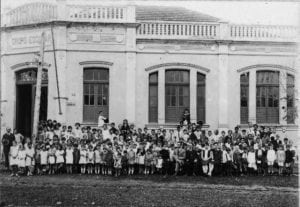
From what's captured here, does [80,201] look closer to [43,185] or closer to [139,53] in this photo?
[43,185]

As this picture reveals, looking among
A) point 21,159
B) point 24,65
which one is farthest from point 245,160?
point 24,65

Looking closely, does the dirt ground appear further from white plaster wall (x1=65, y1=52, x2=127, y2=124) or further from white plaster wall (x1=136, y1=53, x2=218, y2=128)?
white plaster wall (x1=136, y1=53, x2=218, y2=128)

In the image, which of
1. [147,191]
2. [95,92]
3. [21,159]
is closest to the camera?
[147,191]

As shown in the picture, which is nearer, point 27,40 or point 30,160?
point 30,160

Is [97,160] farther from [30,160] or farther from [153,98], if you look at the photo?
[153,98]

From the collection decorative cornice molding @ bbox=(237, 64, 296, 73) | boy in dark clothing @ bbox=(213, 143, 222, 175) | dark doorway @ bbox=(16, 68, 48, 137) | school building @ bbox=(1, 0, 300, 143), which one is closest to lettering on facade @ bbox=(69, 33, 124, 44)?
school building @ bbox=(1, 0, 300, 143)

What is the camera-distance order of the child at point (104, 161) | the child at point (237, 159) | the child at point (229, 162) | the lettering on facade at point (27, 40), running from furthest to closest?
the lettering on facade at point (27, 40), the child at point (237, 159), the child at point (229, 162), the child at point (104, 161)

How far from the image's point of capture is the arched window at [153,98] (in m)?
19.7

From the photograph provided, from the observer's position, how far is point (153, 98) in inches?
778

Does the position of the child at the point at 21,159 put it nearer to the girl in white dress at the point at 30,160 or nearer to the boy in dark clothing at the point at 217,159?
the girl in white dress at the point at 30,160

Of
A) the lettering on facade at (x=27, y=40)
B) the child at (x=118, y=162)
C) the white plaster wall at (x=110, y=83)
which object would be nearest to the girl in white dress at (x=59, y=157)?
the child at (x=118, y=162)

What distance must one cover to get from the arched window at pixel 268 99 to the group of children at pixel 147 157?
4.28 metres

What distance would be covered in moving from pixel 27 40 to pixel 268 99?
10578mm

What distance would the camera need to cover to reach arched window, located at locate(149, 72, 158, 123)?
19.7 meters
